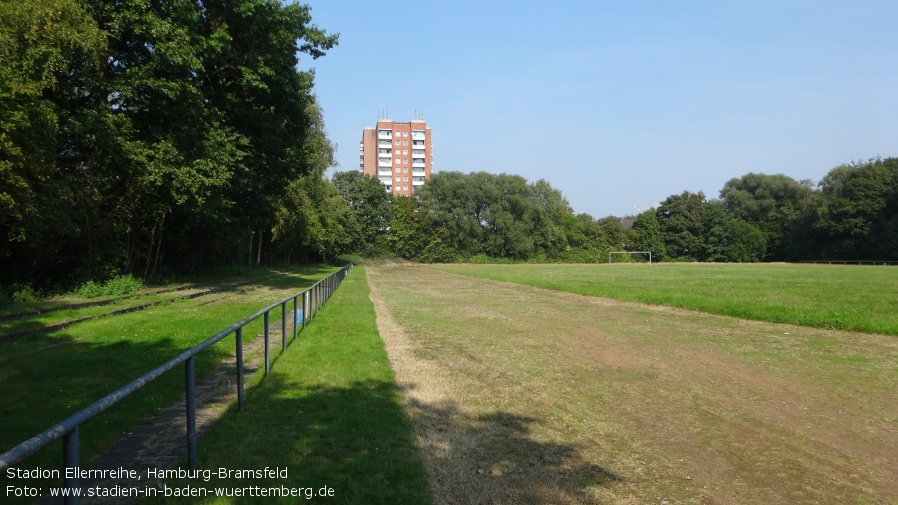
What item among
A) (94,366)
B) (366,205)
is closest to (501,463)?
(94,366)

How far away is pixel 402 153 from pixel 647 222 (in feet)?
177

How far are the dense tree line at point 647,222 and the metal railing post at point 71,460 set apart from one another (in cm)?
7002

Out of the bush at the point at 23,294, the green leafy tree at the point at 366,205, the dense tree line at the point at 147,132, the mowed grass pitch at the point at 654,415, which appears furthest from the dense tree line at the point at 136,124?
the green leafy tree at the point at 366,205

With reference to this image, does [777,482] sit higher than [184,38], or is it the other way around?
[184,38]

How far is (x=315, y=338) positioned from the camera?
10.4m

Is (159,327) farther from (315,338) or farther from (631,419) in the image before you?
(631,419)

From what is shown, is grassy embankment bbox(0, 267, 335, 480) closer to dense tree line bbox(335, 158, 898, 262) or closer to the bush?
the bush

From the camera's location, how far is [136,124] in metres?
17.6

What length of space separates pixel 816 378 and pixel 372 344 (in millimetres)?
6843

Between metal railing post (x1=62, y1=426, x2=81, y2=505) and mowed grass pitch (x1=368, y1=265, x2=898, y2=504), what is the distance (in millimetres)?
2140

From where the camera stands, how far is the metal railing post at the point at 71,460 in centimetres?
236

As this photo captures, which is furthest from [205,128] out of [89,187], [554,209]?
[554,209]

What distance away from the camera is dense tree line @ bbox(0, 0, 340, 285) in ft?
41.5

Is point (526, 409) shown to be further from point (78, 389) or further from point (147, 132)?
point (147, 132)
